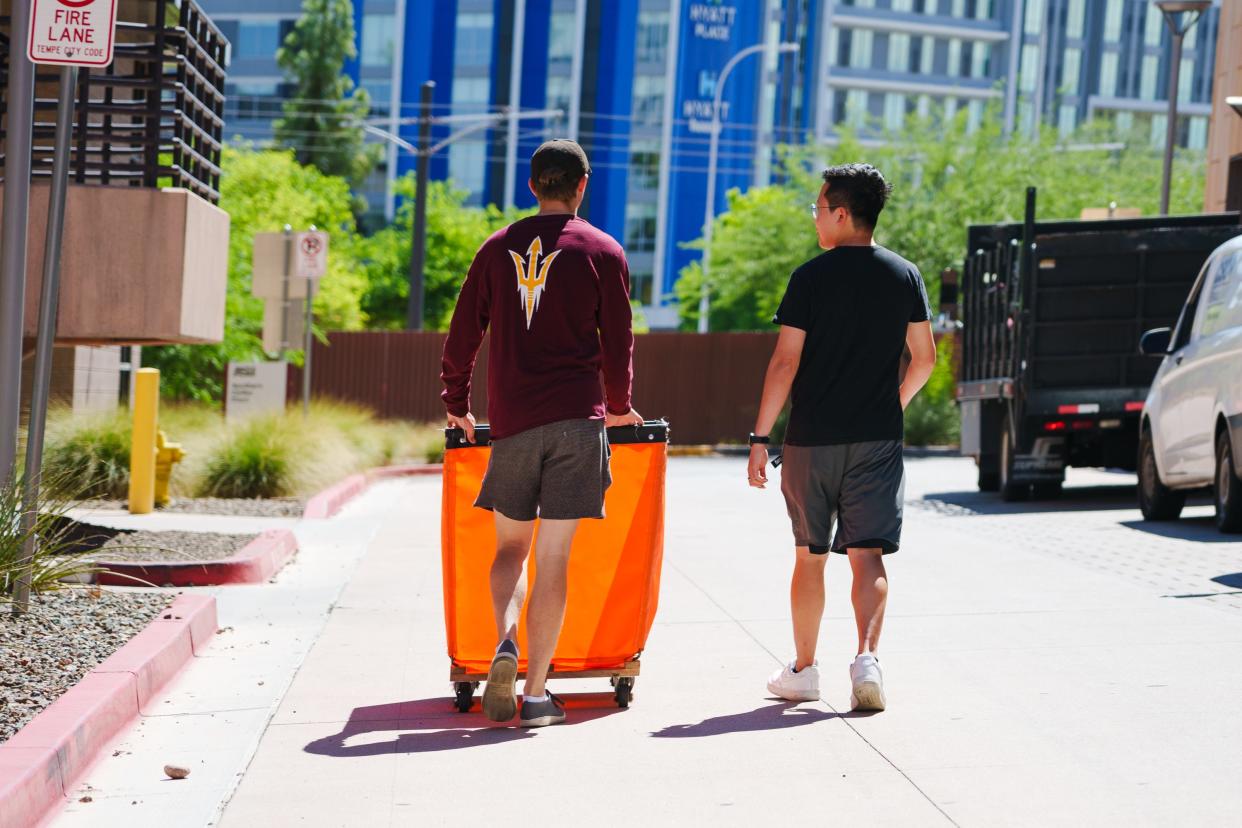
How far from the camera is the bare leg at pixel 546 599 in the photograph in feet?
19.6

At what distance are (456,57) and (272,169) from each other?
116 feet

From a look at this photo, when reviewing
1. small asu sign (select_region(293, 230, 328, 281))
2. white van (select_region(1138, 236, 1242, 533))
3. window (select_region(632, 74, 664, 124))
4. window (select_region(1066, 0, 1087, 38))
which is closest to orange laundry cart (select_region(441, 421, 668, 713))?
white van (select_region(1138, 236, 1242, 533))

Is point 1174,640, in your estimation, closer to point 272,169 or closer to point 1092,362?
point 1092,362

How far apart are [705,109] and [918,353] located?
77.1m

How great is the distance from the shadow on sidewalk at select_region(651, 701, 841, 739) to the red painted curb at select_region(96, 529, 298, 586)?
3965 millimetres

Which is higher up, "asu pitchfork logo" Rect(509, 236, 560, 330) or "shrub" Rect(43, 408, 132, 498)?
"asu pitchfork logo" Rect(509, 236, 560, 330)

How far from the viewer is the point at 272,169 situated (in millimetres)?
46312

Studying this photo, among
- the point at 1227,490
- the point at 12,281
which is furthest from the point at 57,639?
the point at 1227,490

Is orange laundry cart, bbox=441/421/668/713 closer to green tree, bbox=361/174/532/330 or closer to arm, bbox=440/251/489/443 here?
arm, bbox=440/251/489/443

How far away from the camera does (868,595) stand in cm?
627

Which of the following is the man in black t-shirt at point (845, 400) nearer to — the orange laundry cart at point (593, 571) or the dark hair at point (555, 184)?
the orange laundry cart at point (593, 571)

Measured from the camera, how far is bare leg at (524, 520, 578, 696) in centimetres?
598

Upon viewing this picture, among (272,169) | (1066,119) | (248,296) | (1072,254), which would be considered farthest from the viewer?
(1066,119)

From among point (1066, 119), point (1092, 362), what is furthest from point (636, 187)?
point (1092, 362)
